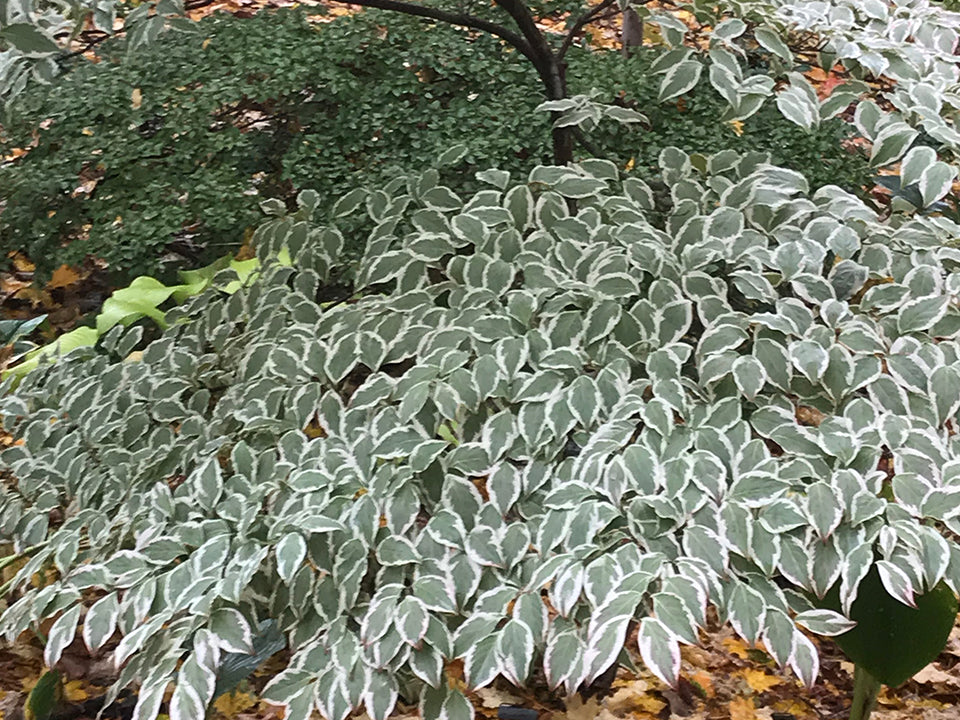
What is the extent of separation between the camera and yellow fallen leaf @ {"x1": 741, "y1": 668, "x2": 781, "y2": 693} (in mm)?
1891

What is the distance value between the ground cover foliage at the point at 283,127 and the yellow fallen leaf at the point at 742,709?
105 cm

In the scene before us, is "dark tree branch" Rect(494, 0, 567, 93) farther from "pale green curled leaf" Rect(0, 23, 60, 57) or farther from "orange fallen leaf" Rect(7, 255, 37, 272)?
"orange fallen leaf" Rect(7, 255, 37, 272)

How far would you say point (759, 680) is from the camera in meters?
1.91

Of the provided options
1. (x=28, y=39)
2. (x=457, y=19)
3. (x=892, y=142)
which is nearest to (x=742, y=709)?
(x=892, y=142)

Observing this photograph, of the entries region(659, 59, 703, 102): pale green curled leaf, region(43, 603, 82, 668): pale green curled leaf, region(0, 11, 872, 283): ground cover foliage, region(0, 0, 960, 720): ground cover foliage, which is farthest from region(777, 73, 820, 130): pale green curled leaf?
region(43, 603, 82, 668): pale green curled leaf

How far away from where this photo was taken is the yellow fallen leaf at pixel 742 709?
1.81 meters

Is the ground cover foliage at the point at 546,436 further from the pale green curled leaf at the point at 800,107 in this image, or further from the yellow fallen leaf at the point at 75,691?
the yellow fallen leaf at the point at 75,691

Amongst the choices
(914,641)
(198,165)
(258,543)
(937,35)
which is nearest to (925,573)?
(914,641)

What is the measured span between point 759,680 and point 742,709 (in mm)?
97

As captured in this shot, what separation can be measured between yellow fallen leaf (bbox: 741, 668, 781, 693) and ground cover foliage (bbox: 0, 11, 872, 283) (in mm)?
1022

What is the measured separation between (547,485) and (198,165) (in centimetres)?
102

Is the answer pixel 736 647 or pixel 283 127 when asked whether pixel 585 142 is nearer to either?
pixel 283 127

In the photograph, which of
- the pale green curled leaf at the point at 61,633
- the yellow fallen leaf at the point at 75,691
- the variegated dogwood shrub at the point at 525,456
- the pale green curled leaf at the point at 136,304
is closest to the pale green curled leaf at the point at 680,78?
the variegated dogwood shrub at the point at 525,456

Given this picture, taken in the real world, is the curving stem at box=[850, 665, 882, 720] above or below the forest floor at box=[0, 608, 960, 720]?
above
